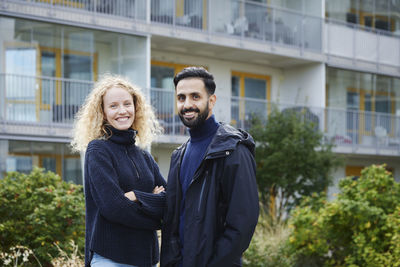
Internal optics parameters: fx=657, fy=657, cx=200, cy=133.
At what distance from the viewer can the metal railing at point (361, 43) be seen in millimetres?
23391

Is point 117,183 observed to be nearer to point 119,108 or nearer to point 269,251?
point 119,108

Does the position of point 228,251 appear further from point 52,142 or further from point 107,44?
point 107,44

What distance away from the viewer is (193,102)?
12.8ft

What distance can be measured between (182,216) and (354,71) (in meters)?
21.5

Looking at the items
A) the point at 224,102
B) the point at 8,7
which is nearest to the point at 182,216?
the point at 8,7

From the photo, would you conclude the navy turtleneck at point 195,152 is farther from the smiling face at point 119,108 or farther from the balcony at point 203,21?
the balcony at point 203,21

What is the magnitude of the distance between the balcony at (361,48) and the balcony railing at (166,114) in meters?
1.82

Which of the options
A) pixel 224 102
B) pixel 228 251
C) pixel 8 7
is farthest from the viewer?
pixel 224 102

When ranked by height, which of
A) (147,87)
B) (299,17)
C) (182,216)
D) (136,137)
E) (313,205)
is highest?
(299,17)

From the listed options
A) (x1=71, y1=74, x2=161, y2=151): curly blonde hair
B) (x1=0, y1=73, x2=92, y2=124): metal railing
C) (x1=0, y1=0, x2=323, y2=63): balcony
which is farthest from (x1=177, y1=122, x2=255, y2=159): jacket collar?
(x1=0, y1=0, x2=323, y2=63): balcony

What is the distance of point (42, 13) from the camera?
16.7 m

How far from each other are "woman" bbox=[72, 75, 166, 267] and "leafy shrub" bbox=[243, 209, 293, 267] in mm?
5308

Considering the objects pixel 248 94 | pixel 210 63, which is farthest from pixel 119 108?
pixel 248 94

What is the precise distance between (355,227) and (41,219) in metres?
4.27
